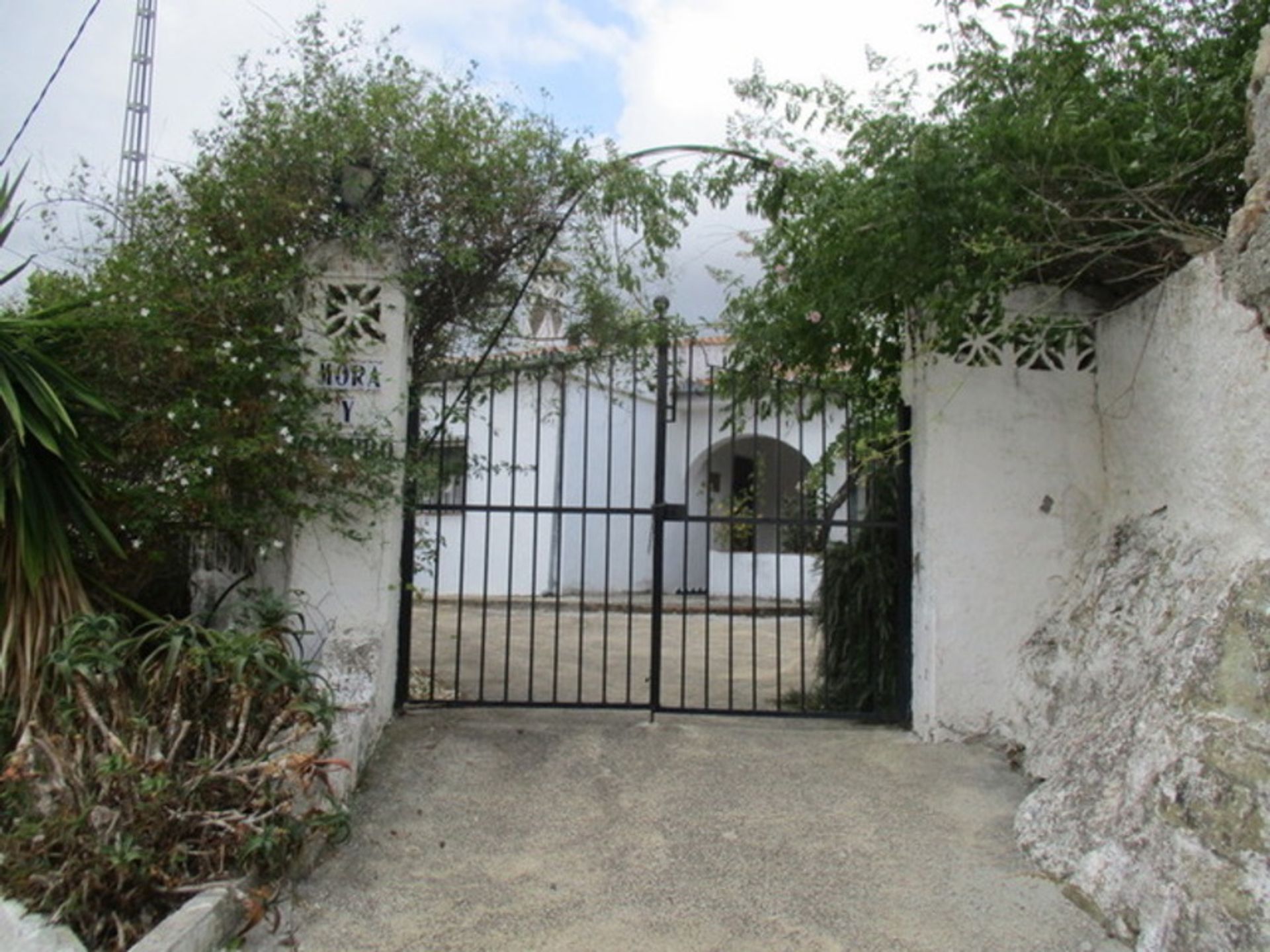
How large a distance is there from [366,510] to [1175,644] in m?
3.59

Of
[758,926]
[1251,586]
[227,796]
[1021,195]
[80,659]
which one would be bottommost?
[758,926]

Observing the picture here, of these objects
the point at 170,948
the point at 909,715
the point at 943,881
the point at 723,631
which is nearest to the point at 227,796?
the point at 170,948

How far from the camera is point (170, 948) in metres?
2.54

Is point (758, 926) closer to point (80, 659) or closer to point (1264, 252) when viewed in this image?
point (80, 659)

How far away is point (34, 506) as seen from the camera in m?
3.60

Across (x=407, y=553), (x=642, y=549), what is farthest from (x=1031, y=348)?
(x=642, y=549)

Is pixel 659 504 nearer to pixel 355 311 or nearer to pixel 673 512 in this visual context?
pixel 673 512

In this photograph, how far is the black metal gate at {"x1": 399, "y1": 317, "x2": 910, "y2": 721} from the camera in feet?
16.1

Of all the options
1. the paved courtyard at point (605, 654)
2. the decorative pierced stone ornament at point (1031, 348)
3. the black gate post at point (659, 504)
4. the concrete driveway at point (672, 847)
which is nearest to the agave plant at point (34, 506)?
the concrete driveway at point (672, 847)

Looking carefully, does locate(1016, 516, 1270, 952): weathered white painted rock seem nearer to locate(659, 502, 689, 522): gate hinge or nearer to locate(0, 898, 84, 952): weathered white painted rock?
locate(659, 502, 689, 522): gate hinge

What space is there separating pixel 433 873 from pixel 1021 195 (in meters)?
3.84

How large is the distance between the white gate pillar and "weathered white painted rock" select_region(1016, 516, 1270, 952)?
9.97ft

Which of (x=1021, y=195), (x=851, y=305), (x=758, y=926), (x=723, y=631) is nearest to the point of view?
(x=758, y=926)

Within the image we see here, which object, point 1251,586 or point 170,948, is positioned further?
point 1251,586
